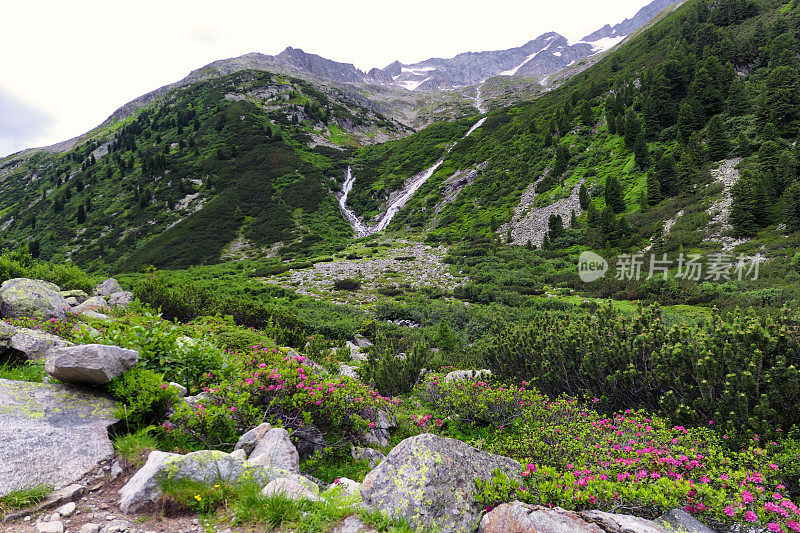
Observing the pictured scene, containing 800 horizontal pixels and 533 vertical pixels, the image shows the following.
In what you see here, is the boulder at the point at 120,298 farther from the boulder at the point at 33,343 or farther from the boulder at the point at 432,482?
the boulder at the point at 432,482

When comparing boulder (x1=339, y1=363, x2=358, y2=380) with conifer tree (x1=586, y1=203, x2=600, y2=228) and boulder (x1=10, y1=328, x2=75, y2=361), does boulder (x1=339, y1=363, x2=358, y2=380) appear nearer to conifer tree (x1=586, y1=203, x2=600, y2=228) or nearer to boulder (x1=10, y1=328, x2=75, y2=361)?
boulder (x1=10, y1=328, x2=75, y2=361)

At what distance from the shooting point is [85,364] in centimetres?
362

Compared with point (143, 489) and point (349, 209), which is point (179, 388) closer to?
point (143, 489)

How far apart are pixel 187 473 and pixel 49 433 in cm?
151

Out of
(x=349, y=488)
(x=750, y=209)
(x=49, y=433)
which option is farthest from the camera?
(x=750, y=209)

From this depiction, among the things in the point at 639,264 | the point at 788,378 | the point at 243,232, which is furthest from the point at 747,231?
the point at 243,232

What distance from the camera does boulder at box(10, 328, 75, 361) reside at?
14.3 ft

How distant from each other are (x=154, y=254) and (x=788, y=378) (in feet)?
167

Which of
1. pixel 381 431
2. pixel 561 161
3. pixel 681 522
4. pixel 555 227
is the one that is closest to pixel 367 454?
pixel 381 431

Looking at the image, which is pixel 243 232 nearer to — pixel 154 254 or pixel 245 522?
pixel 154 254

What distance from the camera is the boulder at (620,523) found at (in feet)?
7.82

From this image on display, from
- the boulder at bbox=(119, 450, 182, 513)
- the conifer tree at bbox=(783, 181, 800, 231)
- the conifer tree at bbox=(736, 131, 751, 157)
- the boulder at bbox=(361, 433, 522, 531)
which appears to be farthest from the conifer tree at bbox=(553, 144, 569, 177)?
the boulder at bbox=(119, 450, 182, 513)

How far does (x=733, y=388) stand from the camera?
4.41m

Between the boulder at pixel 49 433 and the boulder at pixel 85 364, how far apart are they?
174 mm
